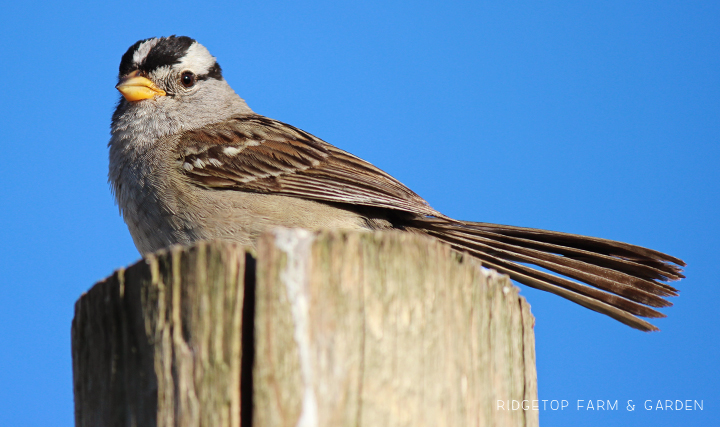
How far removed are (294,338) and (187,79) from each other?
3.95 m

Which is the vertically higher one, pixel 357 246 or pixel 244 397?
pixel 357 246

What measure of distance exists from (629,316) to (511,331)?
1.17 m

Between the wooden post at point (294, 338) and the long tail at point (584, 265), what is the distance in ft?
Answer: 4.80

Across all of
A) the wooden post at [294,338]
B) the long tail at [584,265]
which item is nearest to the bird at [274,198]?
the long tail at [584,265]

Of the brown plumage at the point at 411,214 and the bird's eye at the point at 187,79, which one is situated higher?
the bird's eye at the point at 187,79

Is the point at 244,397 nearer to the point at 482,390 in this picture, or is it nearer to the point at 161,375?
the point at 161,375

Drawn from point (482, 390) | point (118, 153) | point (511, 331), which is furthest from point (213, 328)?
point (118, 153)

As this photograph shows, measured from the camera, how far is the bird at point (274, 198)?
3.48m

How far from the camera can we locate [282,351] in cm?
178

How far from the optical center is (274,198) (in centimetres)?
414

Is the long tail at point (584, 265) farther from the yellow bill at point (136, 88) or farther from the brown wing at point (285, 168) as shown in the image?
the yellow bill at point (136, 88)

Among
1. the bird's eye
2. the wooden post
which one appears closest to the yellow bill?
the bird's eye

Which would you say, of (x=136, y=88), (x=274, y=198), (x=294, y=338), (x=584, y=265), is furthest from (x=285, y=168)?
(x=294, y=338)

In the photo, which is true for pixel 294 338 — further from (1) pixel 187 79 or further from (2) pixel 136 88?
(1) pixel 187 79
